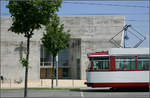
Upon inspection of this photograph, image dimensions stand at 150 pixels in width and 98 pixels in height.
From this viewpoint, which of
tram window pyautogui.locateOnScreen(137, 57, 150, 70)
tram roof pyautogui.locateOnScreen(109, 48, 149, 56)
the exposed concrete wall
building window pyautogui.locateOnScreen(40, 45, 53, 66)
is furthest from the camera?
building window pyautogui.locateOnScreen(40, 45, 53, 66)

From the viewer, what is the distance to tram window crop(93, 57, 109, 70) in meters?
22.0

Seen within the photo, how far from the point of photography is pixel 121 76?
856 inches

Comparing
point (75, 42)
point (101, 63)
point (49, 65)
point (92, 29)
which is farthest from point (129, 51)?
point (49, 65)

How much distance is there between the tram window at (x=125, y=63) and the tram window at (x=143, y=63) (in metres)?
0.45

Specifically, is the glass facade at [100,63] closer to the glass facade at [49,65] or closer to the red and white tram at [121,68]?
the red and white tram at [121,68]

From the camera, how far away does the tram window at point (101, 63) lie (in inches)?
864

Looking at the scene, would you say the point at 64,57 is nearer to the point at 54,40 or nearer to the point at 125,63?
the point at 54,40

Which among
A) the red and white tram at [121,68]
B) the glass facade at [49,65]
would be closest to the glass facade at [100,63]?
the red and white tram at [121,68]

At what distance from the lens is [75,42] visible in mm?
53844

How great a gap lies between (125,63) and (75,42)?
3215 cm

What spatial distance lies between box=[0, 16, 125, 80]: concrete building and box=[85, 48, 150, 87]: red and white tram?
22660 millimetres

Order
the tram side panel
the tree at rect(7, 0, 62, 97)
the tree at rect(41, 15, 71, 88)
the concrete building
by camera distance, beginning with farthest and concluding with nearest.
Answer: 1. the concrete building
2. the tree at rect(41, 15, 71, 88)
3. the tram side panel
4. the tree at rect(7, 0, 62, 97)

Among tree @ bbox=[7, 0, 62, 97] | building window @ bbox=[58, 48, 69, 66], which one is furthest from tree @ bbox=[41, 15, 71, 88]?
building window @ bbox=[58, 48, 69, 66]

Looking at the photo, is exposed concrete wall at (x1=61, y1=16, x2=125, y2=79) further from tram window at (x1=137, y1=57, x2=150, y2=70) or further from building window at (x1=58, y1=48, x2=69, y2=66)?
tram window at (x1=137, y1=57, x2=150, y2=70)
